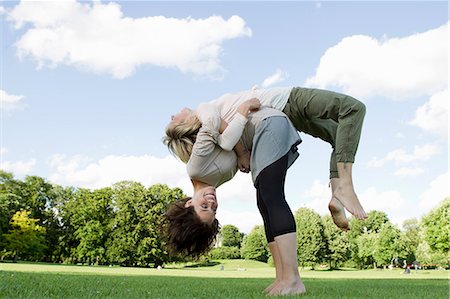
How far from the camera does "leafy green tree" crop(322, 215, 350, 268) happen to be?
5078cm

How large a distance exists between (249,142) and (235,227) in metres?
80.2

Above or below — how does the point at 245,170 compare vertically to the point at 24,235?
above

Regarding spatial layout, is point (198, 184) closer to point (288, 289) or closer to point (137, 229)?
point (288, 289)

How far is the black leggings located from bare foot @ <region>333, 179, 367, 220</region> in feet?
1.81

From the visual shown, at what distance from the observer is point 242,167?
4426mm

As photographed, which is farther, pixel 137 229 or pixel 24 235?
pixel 24 235

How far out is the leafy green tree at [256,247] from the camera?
6494 cm

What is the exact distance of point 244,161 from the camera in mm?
4391

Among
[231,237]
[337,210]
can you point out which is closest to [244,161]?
[337,210]

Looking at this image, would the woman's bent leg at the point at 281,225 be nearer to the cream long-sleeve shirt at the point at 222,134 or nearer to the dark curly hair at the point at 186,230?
the cream long-sleeve shirt at the point at 222,134

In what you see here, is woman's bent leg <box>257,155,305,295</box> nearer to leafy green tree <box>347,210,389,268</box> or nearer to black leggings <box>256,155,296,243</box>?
black leggings <box>256,155,296,243</box>

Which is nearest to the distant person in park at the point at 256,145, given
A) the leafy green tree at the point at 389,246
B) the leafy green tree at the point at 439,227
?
the leafy green tree at the point at 439,227

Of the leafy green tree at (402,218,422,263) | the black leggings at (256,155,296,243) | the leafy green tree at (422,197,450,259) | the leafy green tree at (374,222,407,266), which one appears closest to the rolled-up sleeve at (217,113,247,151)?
the black leggings at (256,155,296,243)

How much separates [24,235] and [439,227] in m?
37.0
